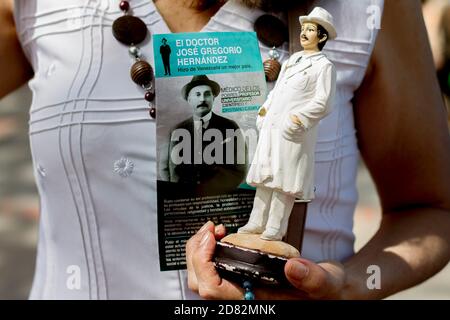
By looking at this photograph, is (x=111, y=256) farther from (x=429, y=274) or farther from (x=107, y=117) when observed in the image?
(x=429, y=274)

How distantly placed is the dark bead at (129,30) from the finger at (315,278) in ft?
1.02

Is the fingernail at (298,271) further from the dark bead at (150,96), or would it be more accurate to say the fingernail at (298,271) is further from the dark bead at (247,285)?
the dark bead at (150,96)

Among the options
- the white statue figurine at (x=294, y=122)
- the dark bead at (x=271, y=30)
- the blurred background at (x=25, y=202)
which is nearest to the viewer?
the white statue figurine at (x=294, y=122)

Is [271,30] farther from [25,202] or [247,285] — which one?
[25,202]

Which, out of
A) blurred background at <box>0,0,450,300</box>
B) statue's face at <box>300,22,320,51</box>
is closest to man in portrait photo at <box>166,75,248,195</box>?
statue's face at <box>300,22,320,51</box>

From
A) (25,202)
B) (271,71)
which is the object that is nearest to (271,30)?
(271,71)

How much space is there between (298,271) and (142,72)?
0.28 m

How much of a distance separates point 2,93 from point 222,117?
370 mm

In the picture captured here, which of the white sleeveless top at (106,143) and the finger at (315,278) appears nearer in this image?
the finger at (315,278)

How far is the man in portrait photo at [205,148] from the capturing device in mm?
873

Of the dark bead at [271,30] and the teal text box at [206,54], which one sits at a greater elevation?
the dark bead at [271,30]

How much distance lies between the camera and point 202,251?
859 mm

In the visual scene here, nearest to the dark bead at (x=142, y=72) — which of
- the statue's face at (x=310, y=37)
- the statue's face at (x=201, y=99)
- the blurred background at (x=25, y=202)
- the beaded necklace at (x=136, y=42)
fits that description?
the beaded necklace at (x=136, y=42)
